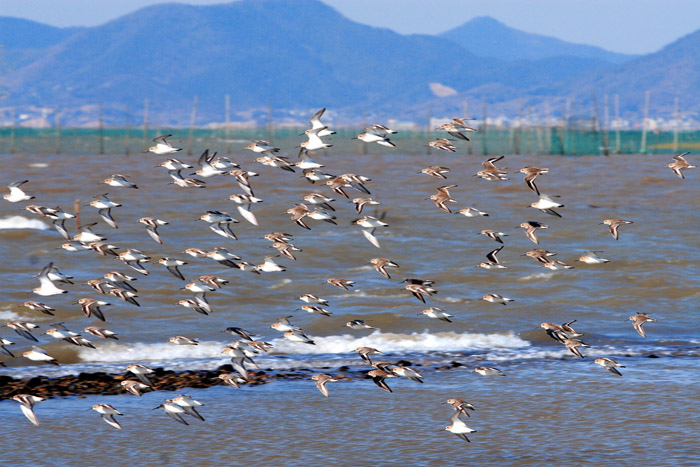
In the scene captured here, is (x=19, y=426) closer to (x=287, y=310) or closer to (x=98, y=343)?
(x=98, y=343)

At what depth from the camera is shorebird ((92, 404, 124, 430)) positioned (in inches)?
543

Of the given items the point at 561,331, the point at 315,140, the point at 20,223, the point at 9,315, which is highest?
the point at 315,140

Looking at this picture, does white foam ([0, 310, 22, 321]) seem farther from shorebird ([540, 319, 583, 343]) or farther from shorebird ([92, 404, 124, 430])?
shorebird ([540, 319, 583, 343])

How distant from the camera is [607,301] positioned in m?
26.2

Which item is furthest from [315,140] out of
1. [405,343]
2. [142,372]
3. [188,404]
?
[405,343]

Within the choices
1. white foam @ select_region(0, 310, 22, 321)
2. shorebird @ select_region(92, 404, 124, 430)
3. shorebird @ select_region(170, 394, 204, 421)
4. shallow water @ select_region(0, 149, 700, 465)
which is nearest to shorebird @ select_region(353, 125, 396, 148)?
shallow water @ select_region(0, 149, 700, 465)

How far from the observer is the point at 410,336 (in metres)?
22.4

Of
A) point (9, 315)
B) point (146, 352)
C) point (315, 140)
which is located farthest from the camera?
point (9, 315)

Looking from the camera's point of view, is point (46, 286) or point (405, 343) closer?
point (46, 286)

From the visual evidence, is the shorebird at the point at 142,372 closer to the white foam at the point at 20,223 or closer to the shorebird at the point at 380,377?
the shorebird at the point at 380,377

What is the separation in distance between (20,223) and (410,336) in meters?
24.3

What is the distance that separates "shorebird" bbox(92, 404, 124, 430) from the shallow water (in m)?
0.19

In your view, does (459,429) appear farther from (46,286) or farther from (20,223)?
(20,223)

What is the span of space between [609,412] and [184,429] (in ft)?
21.4
